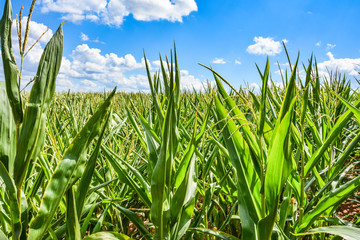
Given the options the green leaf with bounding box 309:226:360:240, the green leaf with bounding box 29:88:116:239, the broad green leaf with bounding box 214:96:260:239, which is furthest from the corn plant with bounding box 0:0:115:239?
A: the green leaf with bounding box 309:226:360:240

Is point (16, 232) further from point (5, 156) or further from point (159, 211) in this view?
point (159, 211)

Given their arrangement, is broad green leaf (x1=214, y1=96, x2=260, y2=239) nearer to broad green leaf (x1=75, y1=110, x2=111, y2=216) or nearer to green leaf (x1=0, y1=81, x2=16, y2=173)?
broad green leaf (x1=75, y1=110, x2=111, y2=216)

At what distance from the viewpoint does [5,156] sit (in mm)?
383

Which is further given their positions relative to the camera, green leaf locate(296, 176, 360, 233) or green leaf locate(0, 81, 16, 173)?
green leaf locate(296, 176, 360, 233)

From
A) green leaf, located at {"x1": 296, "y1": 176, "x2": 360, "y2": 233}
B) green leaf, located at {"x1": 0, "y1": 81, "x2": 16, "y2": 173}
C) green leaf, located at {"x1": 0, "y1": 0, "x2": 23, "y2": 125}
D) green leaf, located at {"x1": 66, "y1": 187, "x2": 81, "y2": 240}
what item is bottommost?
green leaf, located at {"x1": 66, "y1": 187, "x2": 81, "y2": 240}

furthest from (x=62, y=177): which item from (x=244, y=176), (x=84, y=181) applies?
(x=244, y=176)

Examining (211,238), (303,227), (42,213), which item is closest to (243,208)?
(303,227)

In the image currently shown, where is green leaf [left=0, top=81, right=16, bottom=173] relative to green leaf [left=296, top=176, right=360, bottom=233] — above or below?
above

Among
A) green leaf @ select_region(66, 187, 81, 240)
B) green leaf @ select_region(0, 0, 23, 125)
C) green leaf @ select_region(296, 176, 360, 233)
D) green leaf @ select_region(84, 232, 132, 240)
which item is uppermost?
green leaf @ select_region(0, 0, 23, 125)

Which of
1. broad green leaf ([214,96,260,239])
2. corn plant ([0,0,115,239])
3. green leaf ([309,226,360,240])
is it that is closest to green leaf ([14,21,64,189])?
corn plant ([0,0,115,239])

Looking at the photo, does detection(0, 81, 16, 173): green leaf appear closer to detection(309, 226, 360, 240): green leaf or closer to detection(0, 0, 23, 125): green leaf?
detection(0, 0, 23, 125): green leaf

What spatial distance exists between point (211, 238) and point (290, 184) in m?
0.27

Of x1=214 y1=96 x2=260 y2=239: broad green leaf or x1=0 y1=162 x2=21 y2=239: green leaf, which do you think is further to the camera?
x1=214 y1=96 x2=260 y2=239: broad green leaf

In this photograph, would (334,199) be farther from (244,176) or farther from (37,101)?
(37,101)
